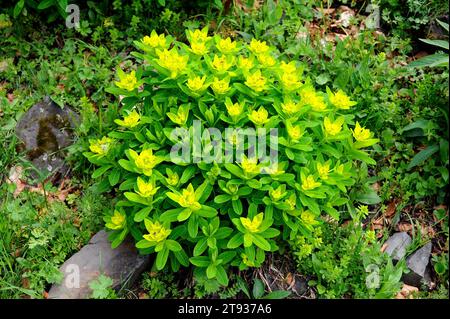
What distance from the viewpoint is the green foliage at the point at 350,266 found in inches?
124

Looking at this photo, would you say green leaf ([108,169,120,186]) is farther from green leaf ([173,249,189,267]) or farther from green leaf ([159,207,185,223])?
green leaf ([173,249,189,267])

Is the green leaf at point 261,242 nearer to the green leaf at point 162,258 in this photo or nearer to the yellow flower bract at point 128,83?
the green leaf at point 162,258

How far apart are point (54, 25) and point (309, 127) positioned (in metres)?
2.54

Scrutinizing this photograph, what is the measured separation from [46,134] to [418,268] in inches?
105

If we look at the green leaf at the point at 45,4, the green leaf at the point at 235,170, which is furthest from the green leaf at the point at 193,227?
the green leaf at the point at 45,4

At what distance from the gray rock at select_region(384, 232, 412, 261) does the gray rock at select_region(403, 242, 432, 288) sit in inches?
2.5

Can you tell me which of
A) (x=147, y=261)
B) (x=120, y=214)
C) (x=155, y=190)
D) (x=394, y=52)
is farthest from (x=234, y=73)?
(x=394, y=52)

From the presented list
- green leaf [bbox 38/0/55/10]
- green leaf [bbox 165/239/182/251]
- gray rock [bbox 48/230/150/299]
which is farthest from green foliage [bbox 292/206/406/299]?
green leaf [bbox 38/0/55/10]

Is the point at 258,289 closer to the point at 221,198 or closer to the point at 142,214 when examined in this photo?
the point at 221,198

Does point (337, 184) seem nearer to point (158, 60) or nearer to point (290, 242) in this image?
point (290, 242)

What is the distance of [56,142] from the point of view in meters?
3.86

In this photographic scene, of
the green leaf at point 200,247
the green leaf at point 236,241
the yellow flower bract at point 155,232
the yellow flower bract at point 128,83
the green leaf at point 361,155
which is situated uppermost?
the yellow flower bract at point 128,83

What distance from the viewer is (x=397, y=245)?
3439 mm

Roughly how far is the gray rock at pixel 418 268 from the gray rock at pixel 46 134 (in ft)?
7.94
